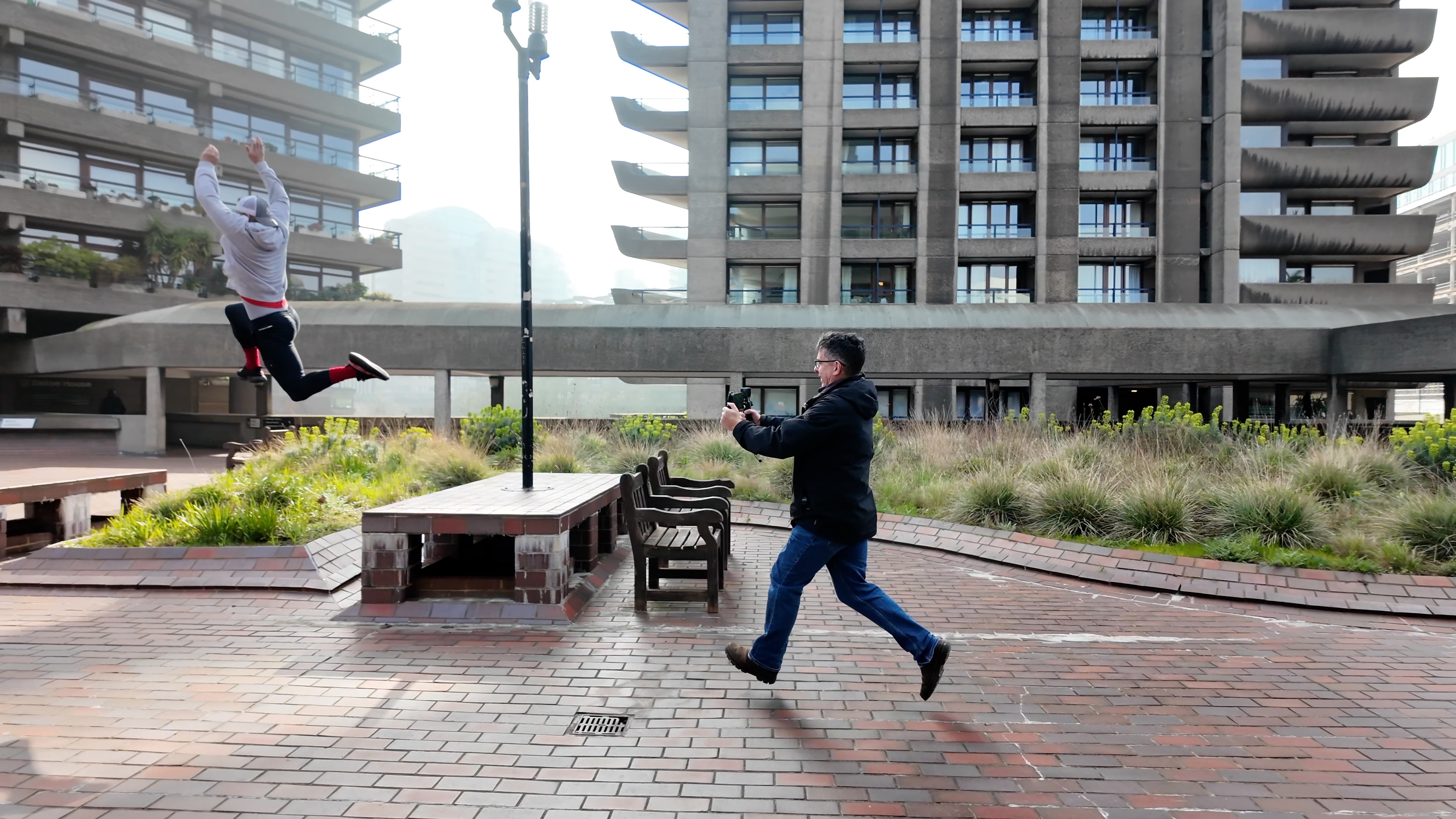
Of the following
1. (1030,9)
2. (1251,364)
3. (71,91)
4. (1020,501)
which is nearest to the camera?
(1020,501)

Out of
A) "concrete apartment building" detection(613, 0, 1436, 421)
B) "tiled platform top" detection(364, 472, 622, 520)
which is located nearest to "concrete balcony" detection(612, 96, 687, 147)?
"concrete apartment building" detection(613, 0, 1436, 421)

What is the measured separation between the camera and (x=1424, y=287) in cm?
3594

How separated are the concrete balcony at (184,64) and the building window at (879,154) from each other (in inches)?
1092

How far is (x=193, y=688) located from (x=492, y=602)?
2.02m

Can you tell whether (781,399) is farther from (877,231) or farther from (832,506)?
(832,506)

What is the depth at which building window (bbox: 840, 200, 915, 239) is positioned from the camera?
37.0 metres

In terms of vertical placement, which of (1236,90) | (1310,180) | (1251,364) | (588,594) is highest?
(1236,90)

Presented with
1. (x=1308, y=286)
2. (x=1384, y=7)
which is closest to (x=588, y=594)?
(x=1308, y=286)

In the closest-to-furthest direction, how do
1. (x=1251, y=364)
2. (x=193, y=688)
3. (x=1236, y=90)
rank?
1. (x=193, y=688)
2. (x=1251, y=364)
3. (x=1236, y=90)

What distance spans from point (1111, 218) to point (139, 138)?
4739 centimetres

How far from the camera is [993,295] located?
36.9 meters

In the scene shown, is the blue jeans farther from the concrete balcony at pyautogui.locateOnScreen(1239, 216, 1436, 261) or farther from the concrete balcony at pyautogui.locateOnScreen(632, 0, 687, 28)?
the concrete balcony at pyautogui.locateOnScreen(1239, 216, 1436, 261)

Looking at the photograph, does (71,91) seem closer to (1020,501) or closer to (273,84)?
(273,84)

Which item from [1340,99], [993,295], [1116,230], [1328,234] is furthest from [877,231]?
[1340,99]
